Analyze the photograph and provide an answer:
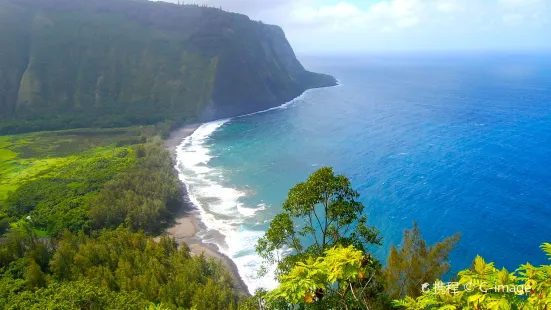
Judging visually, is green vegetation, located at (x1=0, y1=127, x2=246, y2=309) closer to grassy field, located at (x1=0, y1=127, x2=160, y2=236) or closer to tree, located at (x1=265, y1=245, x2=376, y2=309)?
grassy field, located at (x1=0, y1=127, x2=160, y2=236)

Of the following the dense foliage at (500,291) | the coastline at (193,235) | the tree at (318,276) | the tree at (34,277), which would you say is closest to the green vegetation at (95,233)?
the tree at (34,277)

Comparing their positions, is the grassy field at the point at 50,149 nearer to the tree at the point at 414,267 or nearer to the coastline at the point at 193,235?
the coastline at the point at 193,235

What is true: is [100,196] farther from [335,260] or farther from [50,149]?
[335,260]

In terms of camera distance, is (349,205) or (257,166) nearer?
(349,205)

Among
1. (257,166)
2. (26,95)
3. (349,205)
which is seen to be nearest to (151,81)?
(26,95)

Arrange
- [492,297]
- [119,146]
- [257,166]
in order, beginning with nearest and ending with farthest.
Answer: [492,297], [257,166], [119,146]

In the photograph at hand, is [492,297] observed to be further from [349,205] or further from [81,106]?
[81,106]
